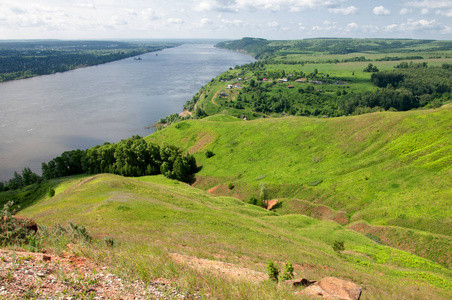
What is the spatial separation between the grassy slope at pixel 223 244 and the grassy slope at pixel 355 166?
780 cm

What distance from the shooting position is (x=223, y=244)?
24234 millimetres

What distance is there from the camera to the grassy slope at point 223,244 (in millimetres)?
13094

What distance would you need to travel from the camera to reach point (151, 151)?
80750mm

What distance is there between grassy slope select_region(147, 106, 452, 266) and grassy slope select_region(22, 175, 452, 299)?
25.6ft

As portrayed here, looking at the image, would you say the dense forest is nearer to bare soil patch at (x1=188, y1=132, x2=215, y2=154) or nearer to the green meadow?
bare soil patch at (x1=188, y1=132, x2=215, y2=154)

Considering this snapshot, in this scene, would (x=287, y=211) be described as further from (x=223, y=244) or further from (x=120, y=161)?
(x=120, y=161)

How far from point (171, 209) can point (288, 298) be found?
23.6 metres

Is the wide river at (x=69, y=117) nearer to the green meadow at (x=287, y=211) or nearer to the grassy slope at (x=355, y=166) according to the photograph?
the green meadow at (x=287, y=211)

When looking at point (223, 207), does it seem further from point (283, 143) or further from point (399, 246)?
point (283, 143)

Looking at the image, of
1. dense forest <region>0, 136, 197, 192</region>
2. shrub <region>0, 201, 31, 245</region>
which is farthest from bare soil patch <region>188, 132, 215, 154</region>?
shrub <region>0, 201, 31, 245</region>

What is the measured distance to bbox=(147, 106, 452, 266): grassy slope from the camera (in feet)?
133

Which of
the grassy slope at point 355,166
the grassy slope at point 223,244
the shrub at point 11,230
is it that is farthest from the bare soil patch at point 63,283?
the grassy slope at point 355,166

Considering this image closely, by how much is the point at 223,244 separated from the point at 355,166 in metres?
42.2

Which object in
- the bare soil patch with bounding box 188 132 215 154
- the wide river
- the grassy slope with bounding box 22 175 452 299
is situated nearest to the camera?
the grassy slope with bounding box 22 175 452 299
